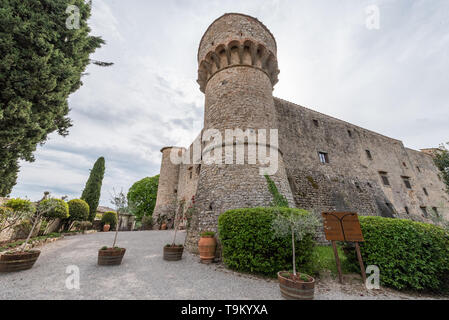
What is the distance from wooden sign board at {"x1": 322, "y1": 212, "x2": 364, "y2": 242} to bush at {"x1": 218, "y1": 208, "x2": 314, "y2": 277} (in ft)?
1.92

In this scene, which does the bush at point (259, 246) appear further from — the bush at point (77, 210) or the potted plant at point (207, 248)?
the bush at point (77, 210)

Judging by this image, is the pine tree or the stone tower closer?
the stone tower

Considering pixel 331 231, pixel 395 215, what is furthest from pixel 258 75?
pixel 395 215

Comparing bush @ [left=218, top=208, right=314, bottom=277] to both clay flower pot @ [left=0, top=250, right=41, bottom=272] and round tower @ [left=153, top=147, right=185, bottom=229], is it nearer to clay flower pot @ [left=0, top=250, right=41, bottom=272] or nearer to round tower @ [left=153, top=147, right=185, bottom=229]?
clay flower pot @ [left=0, top=250, right=41, bottom=272]

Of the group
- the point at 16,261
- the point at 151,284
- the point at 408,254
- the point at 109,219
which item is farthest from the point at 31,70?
the point at 109,219

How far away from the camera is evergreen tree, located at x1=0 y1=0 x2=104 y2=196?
18.6ft

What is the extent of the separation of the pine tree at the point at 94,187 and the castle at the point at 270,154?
5.82 metres

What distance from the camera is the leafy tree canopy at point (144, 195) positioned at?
2223cm

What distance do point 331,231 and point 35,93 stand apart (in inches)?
445

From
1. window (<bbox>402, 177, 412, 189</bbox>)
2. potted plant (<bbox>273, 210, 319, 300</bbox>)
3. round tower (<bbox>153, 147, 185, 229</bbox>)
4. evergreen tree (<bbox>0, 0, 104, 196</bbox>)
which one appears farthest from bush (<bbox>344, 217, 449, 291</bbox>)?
window (<bbox>402, 177, 412, 189</bbox>)

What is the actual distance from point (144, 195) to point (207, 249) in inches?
830

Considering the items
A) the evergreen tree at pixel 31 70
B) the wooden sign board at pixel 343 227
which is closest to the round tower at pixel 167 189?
the evergreen tree at pixel 31 70
